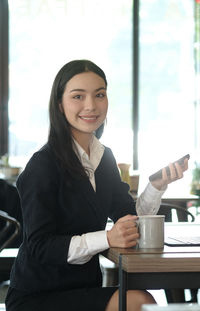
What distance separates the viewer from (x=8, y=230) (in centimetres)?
352

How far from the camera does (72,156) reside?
192cm

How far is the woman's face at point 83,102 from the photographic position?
1958mm

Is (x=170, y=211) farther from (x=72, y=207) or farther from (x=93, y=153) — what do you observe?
(x=72, y=207)

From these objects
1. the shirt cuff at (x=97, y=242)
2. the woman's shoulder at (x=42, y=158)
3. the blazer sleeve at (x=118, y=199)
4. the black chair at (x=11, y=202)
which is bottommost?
the black chair at (x=11, y=202)

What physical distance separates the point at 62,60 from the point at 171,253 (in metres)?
6.94

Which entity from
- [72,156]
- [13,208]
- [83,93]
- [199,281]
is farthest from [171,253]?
[13,208]

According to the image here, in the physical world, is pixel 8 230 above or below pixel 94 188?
below

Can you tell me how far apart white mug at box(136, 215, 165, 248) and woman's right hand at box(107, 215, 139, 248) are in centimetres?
2

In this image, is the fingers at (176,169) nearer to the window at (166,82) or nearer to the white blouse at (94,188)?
the white blouse at (94,188)

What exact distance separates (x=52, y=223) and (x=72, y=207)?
97 millimetres

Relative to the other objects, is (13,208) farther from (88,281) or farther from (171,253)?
A: (171,253)

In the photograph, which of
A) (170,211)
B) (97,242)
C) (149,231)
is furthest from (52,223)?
(170,211)

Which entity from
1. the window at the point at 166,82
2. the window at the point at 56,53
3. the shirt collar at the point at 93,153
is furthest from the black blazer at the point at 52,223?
the window at the point at 166,82

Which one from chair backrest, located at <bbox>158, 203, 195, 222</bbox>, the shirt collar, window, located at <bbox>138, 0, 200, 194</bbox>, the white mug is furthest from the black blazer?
window, located at <bbox>138, 0, 200, 194</bbox>
